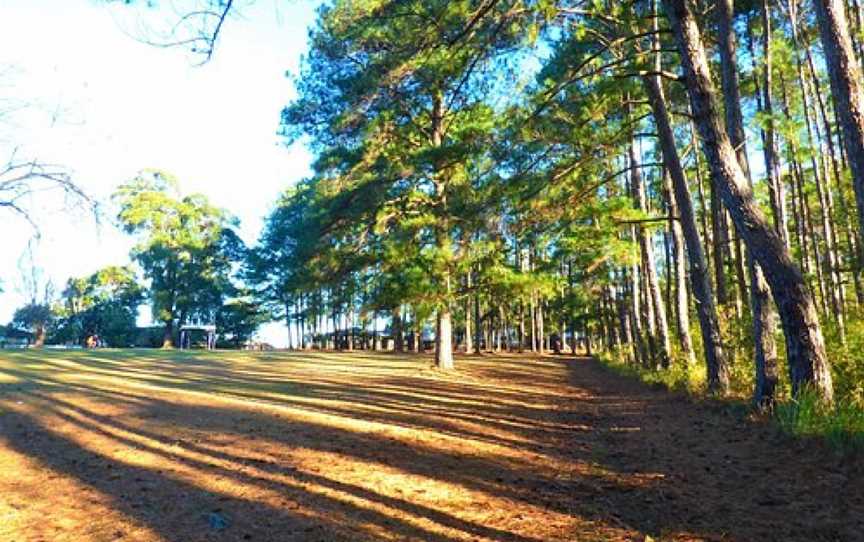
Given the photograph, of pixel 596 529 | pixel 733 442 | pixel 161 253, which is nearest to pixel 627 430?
pixel 733 442

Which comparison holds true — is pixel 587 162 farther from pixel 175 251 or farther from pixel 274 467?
pixel 175 251

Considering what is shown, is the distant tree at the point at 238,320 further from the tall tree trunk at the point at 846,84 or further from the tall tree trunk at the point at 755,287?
the tall tree trunk at the point at 846,84

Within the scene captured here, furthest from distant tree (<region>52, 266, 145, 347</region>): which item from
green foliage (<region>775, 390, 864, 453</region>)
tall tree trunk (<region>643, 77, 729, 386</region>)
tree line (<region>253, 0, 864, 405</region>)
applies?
green foliage (<region>775, 390, 864, 453</region>)

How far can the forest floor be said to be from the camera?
4.24m

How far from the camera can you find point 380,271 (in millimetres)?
17922

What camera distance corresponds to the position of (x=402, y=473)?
229 inches

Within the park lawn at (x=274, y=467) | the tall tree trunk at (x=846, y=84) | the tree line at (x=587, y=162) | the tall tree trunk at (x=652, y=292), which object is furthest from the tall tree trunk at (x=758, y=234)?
the tall tree trunk at (x=652, y=292)

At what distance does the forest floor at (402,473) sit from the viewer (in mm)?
4238

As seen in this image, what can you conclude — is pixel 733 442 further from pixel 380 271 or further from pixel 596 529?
pixel 380 271

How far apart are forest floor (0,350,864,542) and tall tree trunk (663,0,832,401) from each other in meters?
0.91

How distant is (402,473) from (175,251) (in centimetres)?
4861

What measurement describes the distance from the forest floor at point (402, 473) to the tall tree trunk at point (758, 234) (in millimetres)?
910

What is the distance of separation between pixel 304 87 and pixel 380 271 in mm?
6133

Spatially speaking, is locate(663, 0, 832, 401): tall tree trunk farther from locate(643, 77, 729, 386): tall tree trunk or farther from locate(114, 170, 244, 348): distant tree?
locate(114, 170, 244, 348): distant tree
